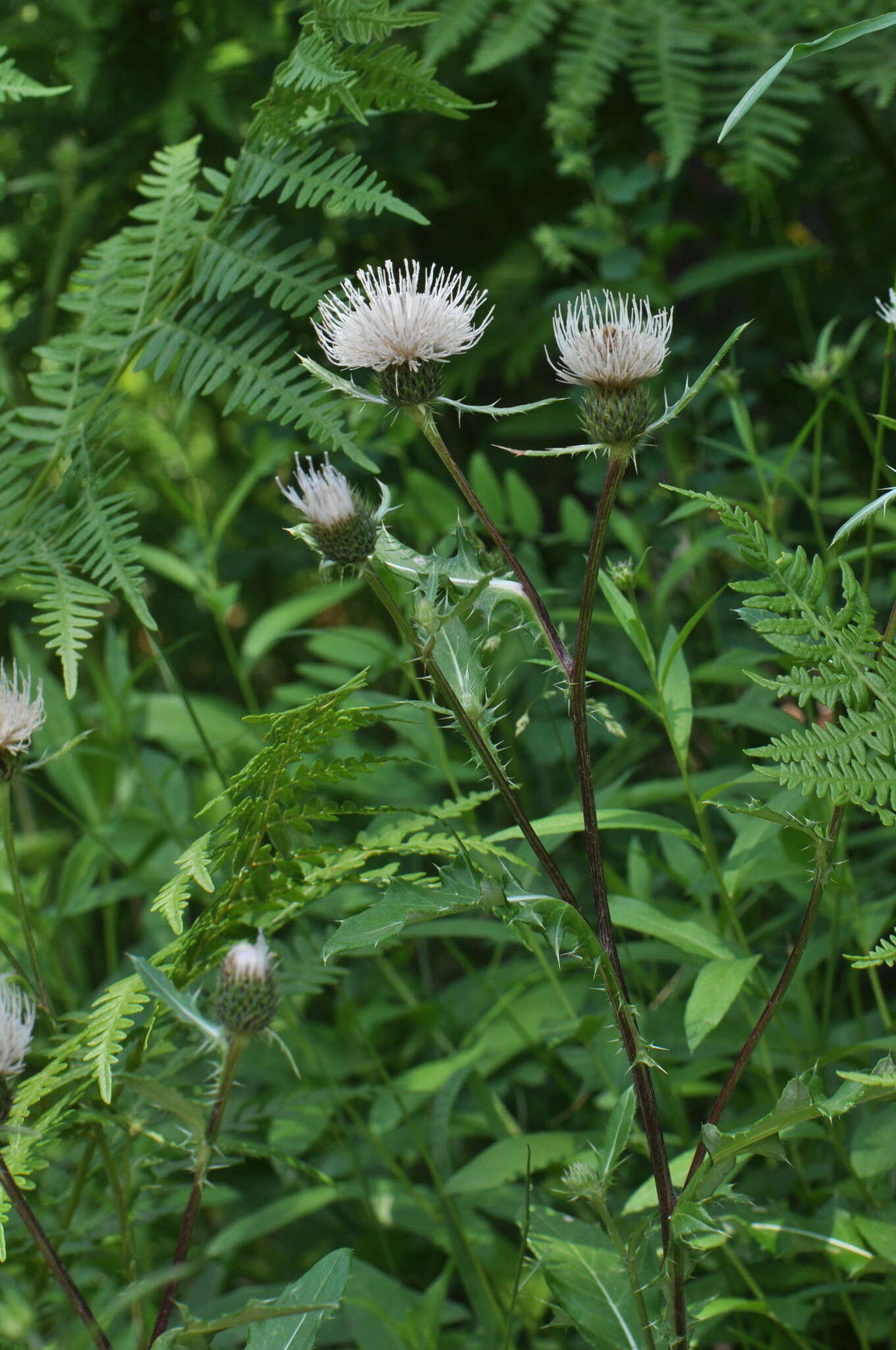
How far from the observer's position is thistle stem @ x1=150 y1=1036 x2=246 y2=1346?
0.64 meters

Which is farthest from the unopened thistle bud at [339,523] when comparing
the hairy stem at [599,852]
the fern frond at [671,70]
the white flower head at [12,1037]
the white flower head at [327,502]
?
the fern frond at [671,70]

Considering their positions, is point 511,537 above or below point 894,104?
below

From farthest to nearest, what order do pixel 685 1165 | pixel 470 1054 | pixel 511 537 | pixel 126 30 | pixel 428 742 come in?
pixel 126 30, pixel 511 537, pixel 428 742, pixel 470 1054, pixel 685 1165

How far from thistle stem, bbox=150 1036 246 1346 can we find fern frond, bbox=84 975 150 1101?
0.20 feet

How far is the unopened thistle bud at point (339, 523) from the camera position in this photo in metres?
0.64

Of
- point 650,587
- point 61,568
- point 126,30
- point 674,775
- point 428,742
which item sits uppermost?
A: point 126,30

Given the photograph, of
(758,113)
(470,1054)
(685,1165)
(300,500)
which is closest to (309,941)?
(470,1054)

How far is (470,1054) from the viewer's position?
1065 millimetres

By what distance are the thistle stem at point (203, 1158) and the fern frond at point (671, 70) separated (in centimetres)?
127

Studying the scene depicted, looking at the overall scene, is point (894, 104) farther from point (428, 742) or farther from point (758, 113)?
point (428, 742)

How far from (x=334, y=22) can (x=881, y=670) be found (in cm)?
63

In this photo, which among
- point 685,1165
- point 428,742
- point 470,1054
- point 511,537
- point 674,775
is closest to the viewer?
point 685,1165

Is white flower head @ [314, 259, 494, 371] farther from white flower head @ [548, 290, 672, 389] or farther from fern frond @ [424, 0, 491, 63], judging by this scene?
fern frond @ [424, 0, 491, 63]

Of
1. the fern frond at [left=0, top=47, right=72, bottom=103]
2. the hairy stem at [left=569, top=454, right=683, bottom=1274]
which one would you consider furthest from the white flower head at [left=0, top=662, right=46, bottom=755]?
the fern frond at [left=0, top=47, right=72, bottom=103]
